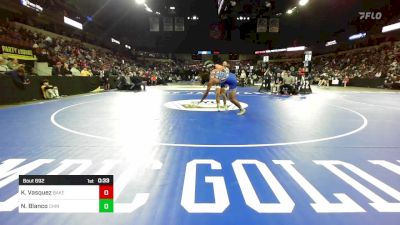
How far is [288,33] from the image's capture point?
160ft

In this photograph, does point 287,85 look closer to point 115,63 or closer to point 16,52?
point 16,52

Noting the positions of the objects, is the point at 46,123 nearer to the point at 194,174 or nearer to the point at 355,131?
the point at 194,174

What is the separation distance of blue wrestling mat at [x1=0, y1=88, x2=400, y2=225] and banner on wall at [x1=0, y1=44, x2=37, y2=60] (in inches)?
569

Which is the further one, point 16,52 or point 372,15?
point 372,15

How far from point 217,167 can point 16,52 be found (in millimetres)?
22115

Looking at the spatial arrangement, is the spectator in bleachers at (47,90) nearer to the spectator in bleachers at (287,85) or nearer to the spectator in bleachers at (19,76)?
the spectator in bleachers at (19,76)

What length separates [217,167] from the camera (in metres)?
4.50

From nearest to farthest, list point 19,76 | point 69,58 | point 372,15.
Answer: point 19,76
point 69,58
point 372,15

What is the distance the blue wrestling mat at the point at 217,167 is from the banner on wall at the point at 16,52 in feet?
47.4

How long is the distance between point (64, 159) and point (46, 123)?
379 centimetres

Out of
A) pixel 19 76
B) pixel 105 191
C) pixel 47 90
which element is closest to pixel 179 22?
pixel 47 90

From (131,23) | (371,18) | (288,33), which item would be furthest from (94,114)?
(288,33)

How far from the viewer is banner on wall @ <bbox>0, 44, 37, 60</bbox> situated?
783 inches

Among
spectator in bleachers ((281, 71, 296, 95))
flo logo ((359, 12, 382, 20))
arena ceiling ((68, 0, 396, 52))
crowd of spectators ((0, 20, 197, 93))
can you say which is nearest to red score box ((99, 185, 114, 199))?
crowd of spectators ((0, 20, 197, 93))
